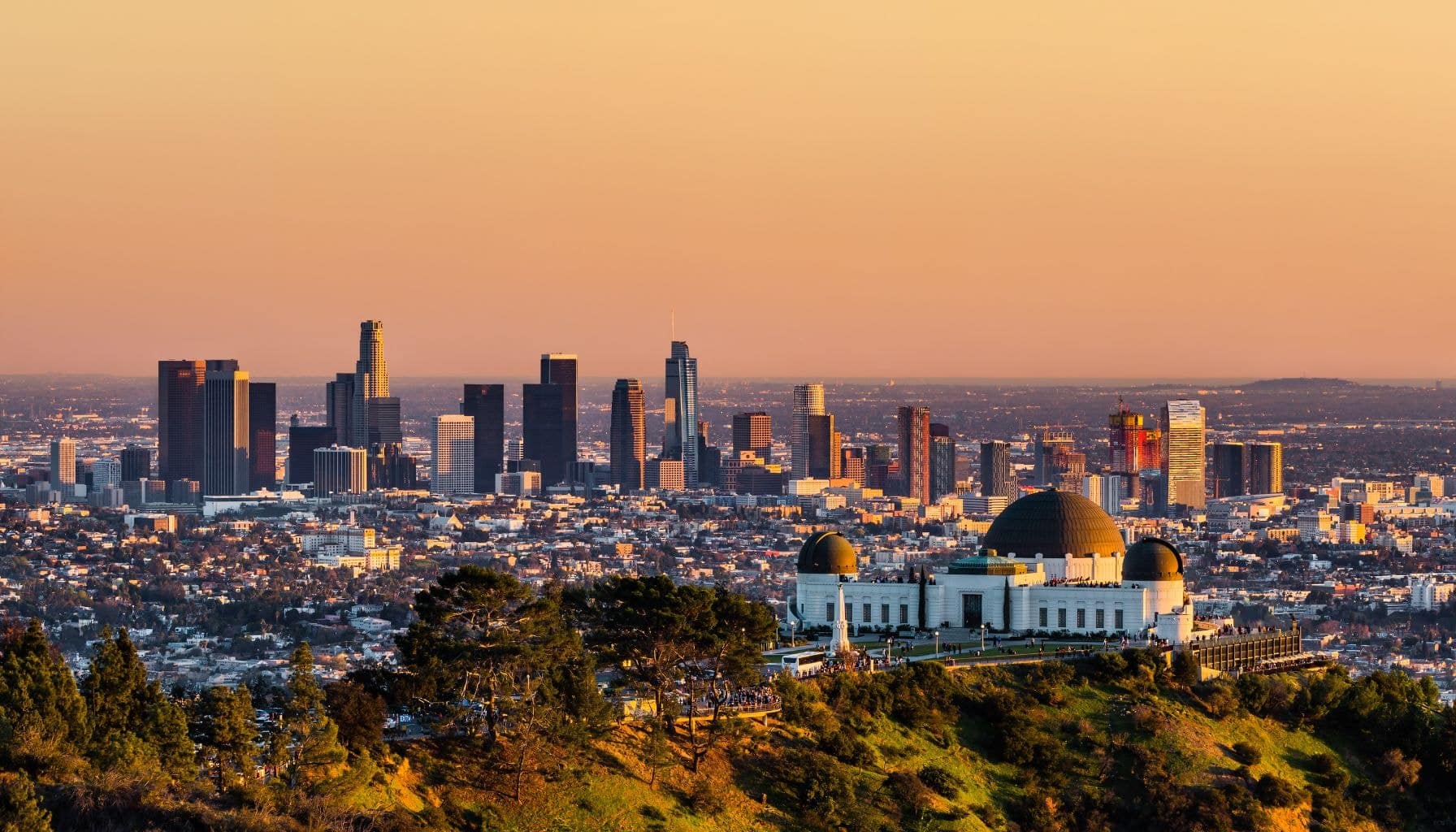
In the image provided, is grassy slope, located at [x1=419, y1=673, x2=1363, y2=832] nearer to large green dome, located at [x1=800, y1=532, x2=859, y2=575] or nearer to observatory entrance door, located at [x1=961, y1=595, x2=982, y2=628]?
observatory entrance door, located at [x1=961, y1=595, x2=982, y2=628]

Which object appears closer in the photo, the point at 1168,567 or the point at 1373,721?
the point at 1373,721

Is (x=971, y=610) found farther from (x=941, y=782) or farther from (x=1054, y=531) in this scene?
(x=941, y=782)

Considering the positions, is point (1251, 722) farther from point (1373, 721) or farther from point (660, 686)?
point (660, 686)

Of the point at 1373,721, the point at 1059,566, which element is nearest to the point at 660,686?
the point at 1373,721

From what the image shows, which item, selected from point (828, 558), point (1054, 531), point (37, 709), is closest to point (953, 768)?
point (37, 709)

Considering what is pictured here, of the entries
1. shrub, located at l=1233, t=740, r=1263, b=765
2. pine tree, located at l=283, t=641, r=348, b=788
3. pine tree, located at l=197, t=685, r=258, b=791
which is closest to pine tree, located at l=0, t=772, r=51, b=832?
pine tree, located at l=197, t=685, r=258, b=791
